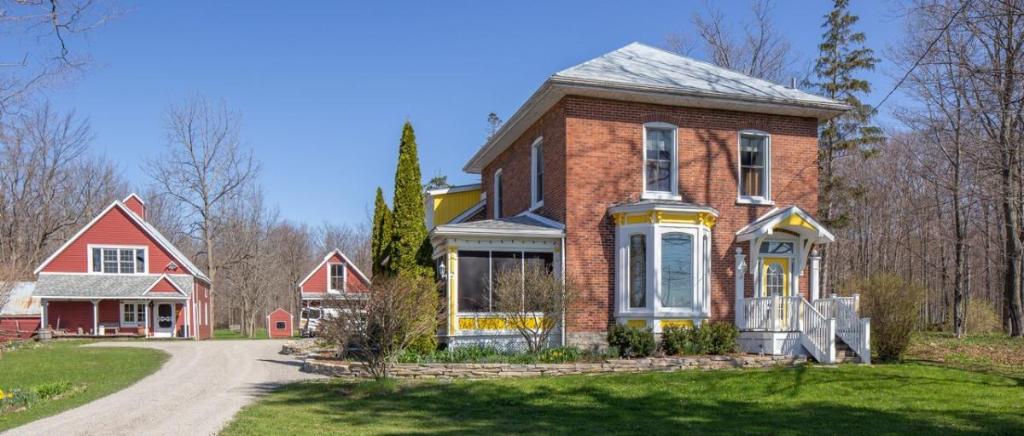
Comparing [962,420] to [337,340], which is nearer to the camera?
[962,420]

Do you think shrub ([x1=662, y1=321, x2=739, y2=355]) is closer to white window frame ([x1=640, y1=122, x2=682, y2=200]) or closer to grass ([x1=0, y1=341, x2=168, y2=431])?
white window frame ([x1=640, y1=122, x2=682, y2=200])

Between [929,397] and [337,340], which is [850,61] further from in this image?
[337,340]

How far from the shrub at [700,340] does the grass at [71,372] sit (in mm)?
10809

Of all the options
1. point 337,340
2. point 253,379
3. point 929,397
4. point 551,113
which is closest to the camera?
point 929,397

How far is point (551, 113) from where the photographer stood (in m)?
17.5

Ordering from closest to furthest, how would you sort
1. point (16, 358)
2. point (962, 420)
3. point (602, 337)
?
point (962, 420)
point (602, 337)
point (16, 358)

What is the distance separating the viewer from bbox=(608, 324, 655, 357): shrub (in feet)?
50.7

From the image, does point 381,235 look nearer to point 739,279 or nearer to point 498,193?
point 498,193

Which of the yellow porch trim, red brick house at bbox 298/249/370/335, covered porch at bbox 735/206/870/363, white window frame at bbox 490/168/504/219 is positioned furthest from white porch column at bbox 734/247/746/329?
red brick house at bbox 298/249/370/335

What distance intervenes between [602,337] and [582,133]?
456 centimetres

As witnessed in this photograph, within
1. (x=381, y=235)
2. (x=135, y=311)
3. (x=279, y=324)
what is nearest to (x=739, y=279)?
(x=381, y=235)

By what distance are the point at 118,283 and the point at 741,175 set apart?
28.0 metres

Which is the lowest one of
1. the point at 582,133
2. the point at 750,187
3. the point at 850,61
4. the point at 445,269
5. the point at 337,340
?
the point at 337,340

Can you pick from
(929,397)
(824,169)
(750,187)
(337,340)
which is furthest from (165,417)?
(824,169)
